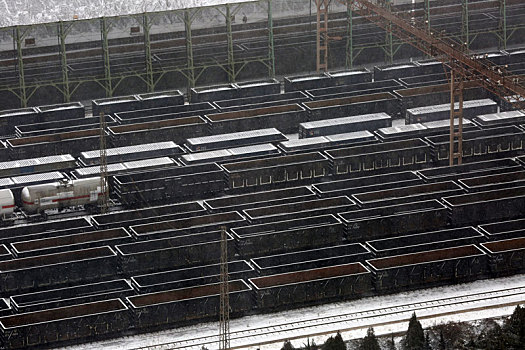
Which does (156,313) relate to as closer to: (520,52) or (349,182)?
(349,182)

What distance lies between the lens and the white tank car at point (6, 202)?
73.9 metres

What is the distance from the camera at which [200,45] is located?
101 metres

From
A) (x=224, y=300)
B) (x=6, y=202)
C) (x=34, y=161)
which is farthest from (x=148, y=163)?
(x=224, y=300)

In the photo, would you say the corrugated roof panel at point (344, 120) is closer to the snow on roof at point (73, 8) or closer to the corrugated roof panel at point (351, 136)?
the corrugated roof panel at point (351, 136)

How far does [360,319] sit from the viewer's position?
2486 inches

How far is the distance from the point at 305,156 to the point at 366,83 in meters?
15.2

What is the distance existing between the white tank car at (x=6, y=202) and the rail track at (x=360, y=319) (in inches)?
691

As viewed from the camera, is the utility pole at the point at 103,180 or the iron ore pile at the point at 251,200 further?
the utility pole at the point at 103,180

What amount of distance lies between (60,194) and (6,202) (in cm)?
325

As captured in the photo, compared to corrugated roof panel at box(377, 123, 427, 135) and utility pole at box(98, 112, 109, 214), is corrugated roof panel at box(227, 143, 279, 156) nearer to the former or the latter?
corrugated roof panel at box(377, 123, 427, 135)

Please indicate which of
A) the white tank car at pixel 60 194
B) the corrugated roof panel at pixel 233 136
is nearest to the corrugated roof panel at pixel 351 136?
the corrugated roof panel at pixel 233 136

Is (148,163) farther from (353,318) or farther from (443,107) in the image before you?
(443,107)

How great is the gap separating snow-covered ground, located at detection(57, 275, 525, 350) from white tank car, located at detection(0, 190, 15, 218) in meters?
15.6

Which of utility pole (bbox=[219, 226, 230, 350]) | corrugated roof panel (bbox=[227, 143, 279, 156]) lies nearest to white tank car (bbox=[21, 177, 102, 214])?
corrugated roof panel (bbox=[227, 143, 279, 156])
